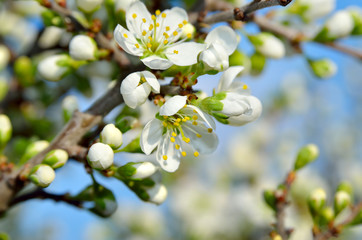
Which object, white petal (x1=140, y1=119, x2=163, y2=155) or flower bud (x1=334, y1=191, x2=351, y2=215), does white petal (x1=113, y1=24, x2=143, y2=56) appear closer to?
white petal (x1=140, y1=119, x2=163, y2=155)

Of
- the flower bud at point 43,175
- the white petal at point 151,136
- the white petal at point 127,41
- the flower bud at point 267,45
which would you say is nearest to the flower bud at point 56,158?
the flower bud at point 43,175

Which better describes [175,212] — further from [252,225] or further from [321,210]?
[321,210]

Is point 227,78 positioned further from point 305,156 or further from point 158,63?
point 305,156

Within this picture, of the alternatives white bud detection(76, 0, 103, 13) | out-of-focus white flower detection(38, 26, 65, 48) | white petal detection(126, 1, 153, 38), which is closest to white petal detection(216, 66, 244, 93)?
white petal detection(126, 1, 153, 38)

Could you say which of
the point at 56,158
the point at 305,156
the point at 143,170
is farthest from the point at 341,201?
the point at 56,158

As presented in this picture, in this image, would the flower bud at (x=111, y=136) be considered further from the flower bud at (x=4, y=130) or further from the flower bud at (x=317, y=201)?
the flower bud at (x=317, y=201)

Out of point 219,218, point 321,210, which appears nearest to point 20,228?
point 219,218
